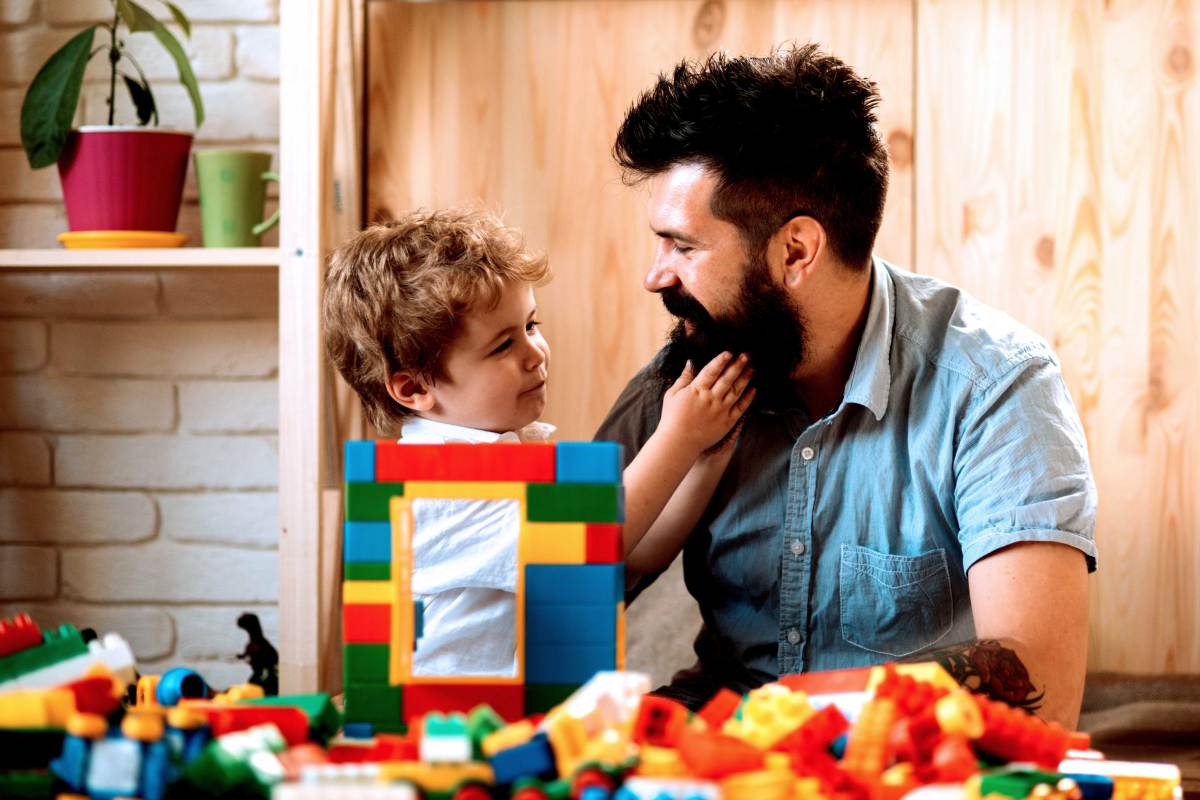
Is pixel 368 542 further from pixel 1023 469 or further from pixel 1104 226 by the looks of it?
pixel 1104 226

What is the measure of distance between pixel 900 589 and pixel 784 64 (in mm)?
636

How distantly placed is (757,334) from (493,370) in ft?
1.04

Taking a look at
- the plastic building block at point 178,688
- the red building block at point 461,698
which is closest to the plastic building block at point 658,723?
the red building block at point 461,698

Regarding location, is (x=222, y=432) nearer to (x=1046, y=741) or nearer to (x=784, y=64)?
(x=784, y=64)

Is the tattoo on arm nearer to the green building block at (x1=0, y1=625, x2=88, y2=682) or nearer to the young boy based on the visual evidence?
the young boy

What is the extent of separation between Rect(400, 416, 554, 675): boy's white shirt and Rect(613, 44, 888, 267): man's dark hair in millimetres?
477

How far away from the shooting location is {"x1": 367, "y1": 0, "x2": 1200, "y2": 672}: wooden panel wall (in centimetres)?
206

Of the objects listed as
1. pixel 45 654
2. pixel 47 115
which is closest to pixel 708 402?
pixel 45 654

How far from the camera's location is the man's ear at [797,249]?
1561mm

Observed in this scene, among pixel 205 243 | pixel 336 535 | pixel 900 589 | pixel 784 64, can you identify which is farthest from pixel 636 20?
pixel 900 589

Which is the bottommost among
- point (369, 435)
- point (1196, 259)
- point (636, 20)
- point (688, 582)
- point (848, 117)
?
point (688, 582)

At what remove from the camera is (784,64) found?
154 cm

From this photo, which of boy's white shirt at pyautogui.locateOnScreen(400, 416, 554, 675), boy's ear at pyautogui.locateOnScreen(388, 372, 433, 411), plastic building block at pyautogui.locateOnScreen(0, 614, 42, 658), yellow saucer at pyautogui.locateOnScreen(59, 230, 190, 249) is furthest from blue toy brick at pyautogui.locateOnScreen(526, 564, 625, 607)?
yellow saucer at pyautogui.locateOnScreen(59, 230, 190, 249)

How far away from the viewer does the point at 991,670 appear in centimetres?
116
